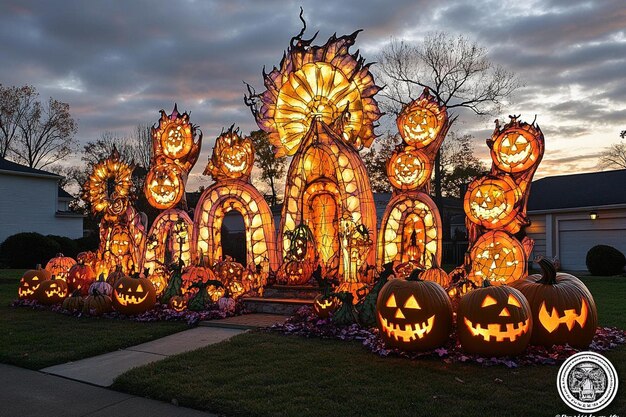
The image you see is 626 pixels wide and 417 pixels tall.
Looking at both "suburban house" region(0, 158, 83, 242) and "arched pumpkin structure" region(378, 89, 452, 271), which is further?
"suburban house" region(0, 158, 83, 242)

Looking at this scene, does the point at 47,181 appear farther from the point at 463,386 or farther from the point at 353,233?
the point at 463,386

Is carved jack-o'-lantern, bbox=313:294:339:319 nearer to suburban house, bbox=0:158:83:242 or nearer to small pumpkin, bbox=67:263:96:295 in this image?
small pumpkin, bbox=67:263:96:295

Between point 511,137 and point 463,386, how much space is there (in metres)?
5.54

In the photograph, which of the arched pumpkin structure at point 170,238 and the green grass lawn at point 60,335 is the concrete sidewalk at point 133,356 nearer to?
the green grass lawn at point 60,335

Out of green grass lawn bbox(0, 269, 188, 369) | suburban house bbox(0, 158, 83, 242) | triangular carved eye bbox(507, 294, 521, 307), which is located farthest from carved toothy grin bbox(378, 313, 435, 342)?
suburban house bbox(0, 158, 83, 242)

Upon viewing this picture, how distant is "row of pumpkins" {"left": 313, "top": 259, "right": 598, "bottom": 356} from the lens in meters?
6.07

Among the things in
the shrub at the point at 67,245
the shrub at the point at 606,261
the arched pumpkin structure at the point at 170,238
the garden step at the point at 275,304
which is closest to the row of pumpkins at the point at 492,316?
the garden step at the point at 275,304

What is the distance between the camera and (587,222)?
24016 millimetres

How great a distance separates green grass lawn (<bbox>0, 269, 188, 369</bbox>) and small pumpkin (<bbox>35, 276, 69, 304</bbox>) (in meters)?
0.65

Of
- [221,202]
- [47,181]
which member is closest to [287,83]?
[221,202]

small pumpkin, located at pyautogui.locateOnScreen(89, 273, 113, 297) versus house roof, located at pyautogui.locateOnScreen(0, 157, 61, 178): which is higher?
house roof, located at pyautogui.locateOnScreen(0, 157, 61, 178)

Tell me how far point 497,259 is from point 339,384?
16.5 ft

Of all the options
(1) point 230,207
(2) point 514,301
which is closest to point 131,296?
(1) point 230,207

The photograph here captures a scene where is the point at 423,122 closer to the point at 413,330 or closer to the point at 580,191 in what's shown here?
the point at 413,330
